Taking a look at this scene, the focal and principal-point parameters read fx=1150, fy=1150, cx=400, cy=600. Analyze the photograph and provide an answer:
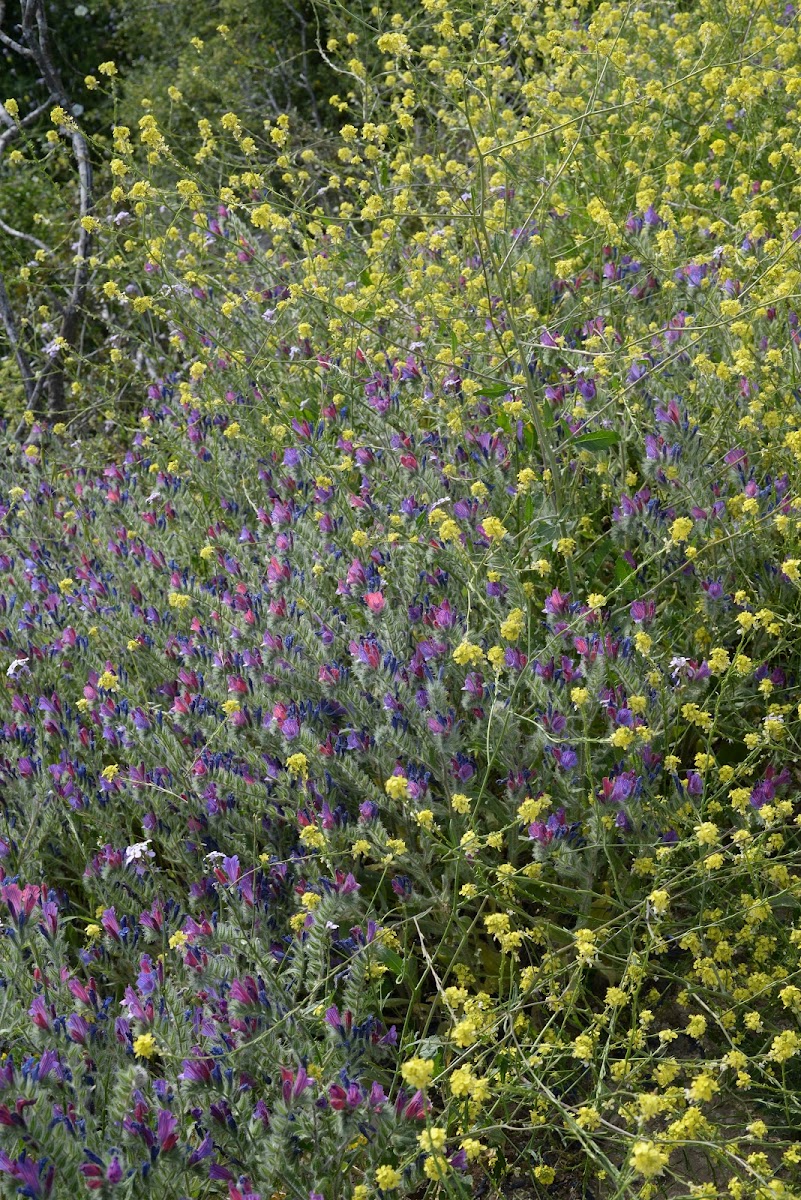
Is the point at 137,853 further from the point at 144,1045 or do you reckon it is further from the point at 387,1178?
the point at 387,1178

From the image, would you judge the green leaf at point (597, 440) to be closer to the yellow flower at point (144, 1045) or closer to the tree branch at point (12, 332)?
the yellow flower at point (144, 1045)

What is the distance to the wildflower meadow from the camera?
176 cm

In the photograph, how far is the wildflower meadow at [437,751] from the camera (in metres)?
1.76

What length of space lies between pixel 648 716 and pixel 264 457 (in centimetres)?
183

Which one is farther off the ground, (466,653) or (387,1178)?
(466,653)

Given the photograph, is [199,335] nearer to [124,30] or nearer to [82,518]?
[82,518]

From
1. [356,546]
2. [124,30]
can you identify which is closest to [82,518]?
[356,546]

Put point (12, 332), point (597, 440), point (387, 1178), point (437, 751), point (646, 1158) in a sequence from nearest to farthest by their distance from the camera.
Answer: point (646, 1158) < point (387, 1178) < point (437, 751) < point (597, 440) < point (12, 332)

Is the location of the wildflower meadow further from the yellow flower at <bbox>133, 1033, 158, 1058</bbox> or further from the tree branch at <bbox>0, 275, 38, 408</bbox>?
the tree branch at <bbox>0, 275, 38, 408</bbox>

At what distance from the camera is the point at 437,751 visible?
2236mm

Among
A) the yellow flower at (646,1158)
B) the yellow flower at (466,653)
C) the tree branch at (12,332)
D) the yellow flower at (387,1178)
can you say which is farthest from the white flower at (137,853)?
the tree branch at (12,332)

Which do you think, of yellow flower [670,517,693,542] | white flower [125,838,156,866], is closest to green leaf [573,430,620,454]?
yellow flower [670,517,693,542]

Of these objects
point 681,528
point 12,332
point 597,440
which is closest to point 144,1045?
point 681,528

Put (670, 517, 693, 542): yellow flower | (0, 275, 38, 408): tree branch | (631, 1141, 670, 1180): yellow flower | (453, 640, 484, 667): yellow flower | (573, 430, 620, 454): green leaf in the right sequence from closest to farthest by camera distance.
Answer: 1. (631, 1141, 670, 1180): yellow flower
2. (453, 640, 484, 667): yellow flower
3. (670, 517, 693, 542): yellow flower
4. (573, 430, 620, 454): green leaf
5. (0, 275, 38, 408): tree branch
